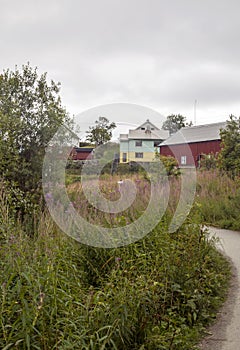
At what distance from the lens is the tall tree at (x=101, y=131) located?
5867mm

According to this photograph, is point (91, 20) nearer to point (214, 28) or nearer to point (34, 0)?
point (34, 0)

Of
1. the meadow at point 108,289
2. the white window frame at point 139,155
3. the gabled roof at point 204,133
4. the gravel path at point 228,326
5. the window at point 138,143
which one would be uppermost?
the gabled roof at point 204,133

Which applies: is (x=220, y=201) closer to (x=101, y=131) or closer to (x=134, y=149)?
(x=134, y=149)

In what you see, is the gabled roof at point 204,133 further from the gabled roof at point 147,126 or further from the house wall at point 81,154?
the gabled roof at point 147,126

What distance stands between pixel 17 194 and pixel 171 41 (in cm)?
427

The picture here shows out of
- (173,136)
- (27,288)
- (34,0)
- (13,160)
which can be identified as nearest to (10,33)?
(34,0)

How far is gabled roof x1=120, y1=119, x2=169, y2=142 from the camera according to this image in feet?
20.4

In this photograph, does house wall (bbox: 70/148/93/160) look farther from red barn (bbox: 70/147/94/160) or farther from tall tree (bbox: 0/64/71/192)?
tall tree (bbox: 0/64/71/192)

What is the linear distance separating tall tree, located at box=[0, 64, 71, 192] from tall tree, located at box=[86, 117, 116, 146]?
1.52m

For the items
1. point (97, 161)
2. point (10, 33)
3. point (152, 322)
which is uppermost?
point (10, 33)

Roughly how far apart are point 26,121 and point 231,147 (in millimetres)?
11828

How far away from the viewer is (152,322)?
3400mm

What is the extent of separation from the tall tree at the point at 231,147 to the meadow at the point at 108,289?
11594 millimetres

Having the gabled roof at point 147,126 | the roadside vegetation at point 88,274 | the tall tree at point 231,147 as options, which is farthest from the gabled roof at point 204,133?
the gabled roof at point 147,126
